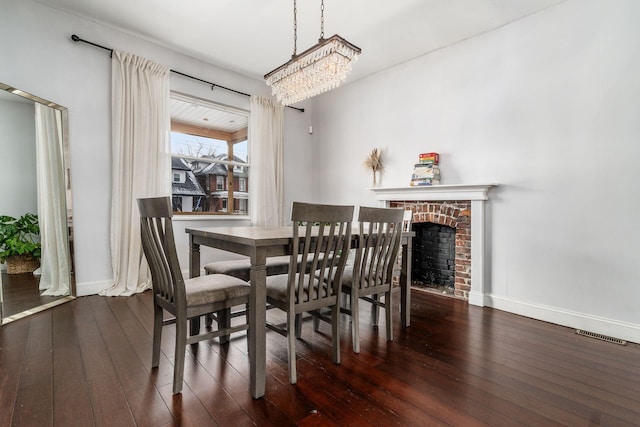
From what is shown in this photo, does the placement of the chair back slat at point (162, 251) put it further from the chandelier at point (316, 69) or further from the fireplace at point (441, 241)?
the fireplace at point (441, 241)

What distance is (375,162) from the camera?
432cm

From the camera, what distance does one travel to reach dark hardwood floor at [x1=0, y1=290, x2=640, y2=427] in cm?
148

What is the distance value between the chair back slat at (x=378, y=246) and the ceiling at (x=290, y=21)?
82.6 inches

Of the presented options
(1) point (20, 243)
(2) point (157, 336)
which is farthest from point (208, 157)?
(2) point (157, 336)

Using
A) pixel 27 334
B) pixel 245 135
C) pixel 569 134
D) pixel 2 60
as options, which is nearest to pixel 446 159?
pixel 569 134

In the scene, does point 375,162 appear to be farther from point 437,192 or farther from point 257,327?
point 257,327

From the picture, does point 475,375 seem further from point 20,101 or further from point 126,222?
point 20,101

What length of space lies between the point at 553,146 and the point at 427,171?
3.92ft

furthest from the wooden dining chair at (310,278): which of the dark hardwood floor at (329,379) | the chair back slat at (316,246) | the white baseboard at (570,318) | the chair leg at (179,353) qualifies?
the white baseboard at (570,318)

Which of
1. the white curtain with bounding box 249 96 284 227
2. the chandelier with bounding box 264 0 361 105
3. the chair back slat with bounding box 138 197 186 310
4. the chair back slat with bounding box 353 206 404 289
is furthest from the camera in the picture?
the white curtain with bounding box 249 96 284 227

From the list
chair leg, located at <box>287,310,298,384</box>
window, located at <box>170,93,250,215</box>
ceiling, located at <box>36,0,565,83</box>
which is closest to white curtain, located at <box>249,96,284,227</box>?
window, located at <box>170,93,250,215</box>

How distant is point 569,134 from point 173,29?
13.3 feet

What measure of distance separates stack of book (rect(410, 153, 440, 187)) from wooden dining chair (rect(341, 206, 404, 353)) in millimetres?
1575

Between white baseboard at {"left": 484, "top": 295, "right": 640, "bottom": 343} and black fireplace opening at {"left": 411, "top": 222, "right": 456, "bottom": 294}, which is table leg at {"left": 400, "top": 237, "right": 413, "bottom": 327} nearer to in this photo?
white baseboard at {"left": 484, "top": 295, "right": 640, "bottom": 343}
